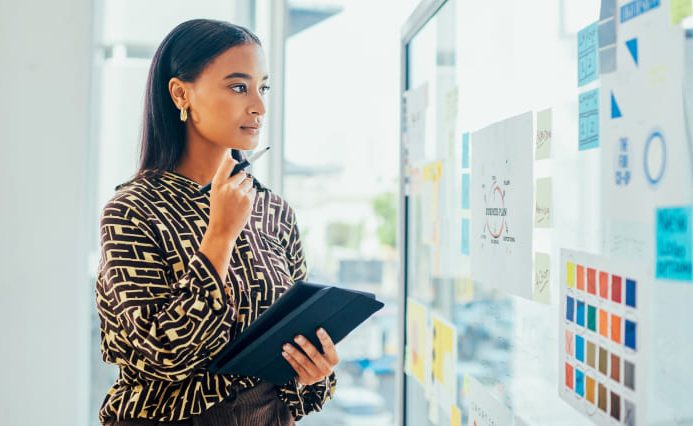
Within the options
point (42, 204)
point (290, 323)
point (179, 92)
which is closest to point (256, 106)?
point (179, 92)

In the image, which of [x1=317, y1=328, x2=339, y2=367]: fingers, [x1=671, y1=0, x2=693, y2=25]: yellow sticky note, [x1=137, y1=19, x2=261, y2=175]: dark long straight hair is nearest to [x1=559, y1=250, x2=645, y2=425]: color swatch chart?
[x1=671, y1=0, x2=693, y2=25]: yellow sticky note

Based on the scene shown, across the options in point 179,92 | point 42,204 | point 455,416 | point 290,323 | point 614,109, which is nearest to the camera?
point 614,109

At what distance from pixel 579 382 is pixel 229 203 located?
1.94 feet

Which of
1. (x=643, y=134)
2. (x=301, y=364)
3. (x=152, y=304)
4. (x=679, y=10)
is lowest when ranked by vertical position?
(x=301, y=364)

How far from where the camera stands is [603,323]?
72 cm

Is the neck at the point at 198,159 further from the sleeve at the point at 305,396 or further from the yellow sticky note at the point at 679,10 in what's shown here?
the yellow sticky note at the point at 679,10

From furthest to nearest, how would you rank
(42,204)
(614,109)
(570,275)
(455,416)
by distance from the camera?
(42,204) < (455,416) < (570,275) < (614,109)

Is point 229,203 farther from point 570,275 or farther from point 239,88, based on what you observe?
point 570,275

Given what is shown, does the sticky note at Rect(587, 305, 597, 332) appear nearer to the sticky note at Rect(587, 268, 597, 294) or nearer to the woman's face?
the sticky note at Rect(587, 268, 597, 294)

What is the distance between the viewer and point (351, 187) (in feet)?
7.88

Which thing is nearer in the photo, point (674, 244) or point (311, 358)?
point (674, 244)

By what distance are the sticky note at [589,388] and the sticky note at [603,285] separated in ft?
0.34

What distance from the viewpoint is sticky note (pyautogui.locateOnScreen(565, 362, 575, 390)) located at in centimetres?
80

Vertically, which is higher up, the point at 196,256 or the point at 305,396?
the point at 196,256
